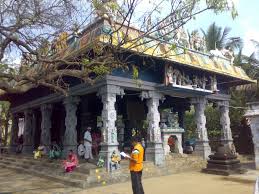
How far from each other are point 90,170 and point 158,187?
2.59m

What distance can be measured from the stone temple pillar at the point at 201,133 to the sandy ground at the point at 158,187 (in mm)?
3865

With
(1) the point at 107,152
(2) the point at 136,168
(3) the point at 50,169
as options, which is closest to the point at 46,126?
(3) the point at 50,169

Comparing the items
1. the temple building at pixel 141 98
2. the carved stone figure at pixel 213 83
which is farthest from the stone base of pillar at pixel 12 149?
the carved stone figure at pixel 213 83

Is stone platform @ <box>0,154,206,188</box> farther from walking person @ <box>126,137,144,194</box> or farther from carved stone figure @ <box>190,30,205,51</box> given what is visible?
carved stone figure @ <box>190,30,205,51</box>

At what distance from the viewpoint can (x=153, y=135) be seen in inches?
536

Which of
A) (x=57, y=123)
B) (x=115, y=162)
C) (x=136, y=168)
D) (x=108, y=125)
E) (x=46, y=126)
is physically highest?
(x=57, y=123)

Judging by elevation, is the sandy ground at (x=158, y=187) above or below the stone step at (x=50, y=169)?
below

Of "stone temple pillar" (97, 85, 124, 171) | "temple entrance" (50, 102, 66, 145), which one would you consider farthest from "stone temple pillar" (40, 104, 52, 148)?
"stone temple pillar" (97, 85, 124, 171)

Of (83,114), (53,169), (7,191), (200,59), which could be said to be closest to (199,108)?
(200,59)

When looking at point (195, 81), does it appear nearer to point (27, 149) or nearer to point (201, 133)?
point (201, 133)

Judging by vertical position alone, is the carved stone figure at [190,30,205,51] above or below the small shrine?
above

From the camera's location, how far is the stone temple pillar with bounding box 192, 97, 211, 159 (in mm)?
15586

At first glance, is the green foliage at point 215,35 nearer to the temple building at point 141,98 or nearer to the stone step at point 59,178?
the temple building at point 141,98

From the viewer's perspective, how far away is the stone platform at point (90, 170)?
1065 centimetres
